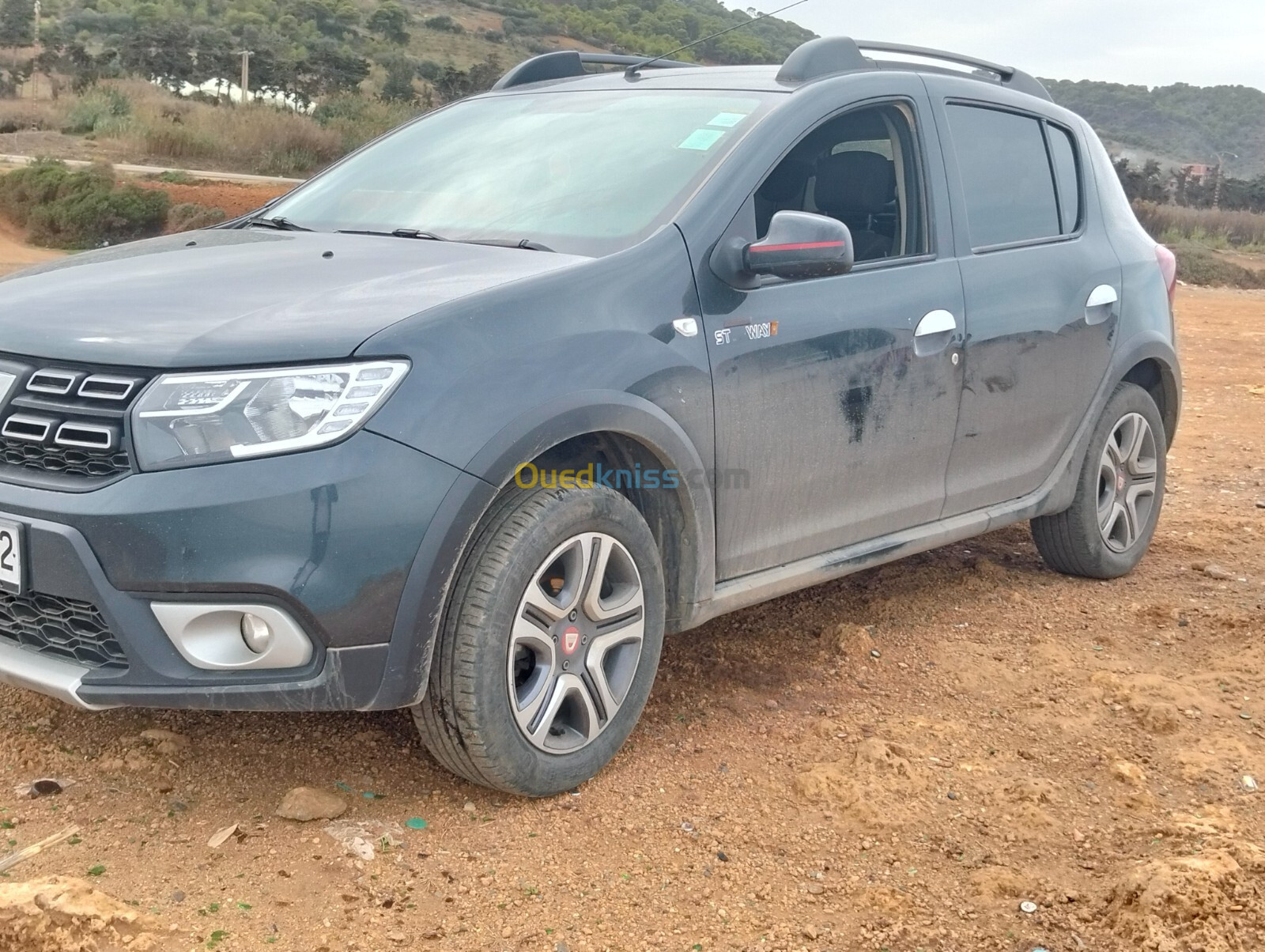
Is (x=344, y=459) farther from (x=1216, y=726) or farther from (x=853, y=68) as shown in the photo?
(x=1216, y=726)

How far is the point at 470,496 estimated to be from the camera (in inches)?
110

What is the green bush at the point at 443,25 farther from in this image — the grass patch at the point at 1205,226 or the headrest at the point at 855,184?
the headrest at the point at 855,184

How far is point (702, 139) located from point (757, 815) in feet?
6.06

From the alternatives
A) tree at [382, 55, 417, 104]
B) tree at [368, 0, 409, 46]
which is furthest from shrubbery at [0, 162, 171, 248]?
tree at [368, 0, 409, 46]

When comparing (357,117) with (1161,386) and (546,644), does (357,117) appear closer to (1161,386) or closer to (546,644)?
(1161,386)

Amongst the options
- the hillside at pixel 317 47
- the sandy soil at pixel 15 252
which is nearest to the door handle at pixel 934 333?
the hillside at pixel 317 47

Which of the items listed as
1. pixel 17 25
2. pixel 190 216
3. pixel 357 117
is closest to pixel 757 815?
pixel 190 216

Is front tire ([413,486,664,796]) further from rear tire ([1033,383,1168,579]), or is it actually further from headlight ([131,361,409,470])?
rear tire ([1033,383,1168,579])

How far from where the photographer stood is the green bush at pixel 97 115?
2617 cm

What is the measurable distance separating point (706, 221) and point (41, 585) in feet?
5.97

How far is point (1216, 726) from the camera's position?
387 cm

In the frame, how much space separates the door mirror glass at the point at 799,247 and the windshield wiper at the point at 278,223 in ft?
4.67

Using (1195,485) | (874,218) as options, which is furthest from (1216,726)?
(1195,485)

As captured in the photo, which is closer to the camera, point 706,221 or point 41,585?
point 41,585
